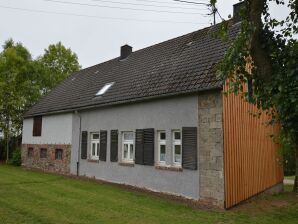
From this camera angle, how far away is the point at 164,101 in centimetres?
1309

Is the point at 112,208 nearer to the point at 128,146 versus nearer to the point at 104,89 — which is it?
the point at 128,146

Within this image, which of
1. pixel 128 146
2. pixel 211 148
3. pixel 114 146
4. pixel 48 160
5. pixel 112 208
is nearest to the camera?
pixel 112 208

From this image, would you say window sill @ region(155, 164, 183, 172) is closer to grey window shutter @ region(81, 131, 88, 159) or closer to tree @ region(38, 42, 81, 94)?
grey window shutter @ region(81, 131, 88, 159)

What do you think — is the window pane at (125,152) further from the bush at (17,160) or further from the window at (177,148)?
the bush at (17,160)

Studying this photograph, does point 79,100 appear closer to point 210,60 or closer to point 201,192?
point 210,60

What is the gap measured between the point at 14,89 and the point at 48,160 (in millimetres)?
10612

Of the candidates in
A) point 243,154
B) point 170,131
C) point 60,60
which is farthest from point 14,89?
point 243,154

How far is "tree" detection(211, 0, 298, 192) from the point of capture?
229 inches

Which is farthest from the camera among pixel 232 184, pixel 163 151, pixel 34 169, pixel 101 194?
pixel 34 169

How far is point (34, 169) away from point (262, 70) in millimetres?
18883

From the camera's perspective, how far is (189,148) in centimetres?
1183

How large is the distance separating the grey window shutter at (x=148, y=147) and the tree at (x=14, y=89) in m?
17.6

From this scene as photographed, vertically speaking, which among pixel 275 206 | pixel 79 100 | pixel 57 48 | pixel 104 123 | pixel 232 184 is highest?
pixel 57 48

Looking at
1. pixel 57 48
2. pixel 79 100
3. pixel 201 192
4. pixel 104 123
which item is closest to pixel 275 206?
pixel 201 192
